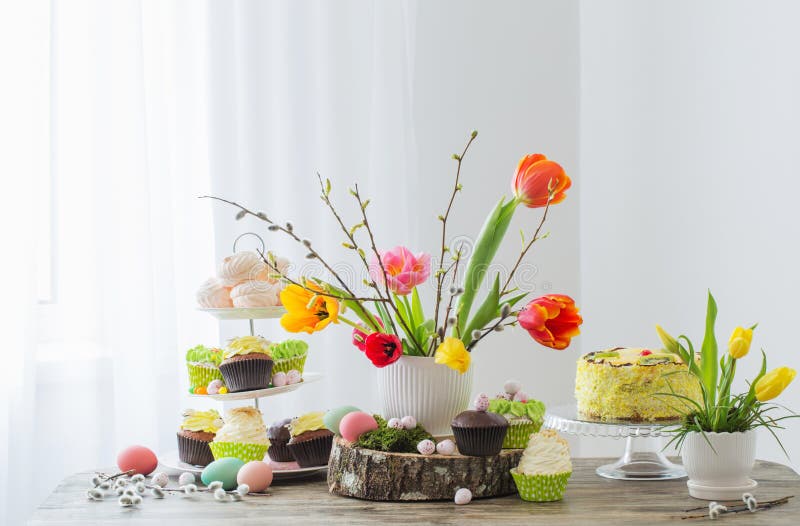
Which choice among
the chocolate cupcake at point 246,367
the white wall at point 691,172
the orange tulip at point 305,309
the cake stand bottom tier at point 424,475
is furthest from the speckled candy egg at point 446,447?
the white wall at point 691,172

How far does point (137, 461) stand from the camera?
141 centimetres

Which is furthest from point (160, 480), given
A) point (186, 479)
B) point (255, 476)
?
point (255, 476)

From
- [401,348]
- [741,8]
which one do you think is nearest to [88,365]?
[401,348]

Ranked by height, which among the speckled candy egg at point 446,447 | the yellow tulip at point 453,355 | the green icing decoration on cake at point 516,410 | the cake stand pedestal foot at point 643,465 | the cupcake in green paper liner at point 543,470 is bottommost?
the cake stand pedestal foot at point 643,465

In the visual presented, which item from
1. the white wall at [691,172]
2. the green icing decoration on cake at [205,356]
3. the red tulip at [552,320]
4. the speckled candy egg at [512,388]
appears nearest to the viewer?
the red tulip at [552,320]

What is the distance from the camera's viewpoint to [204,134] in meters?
2.17

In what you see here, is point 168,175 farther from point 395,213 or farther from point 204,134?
point 395,213

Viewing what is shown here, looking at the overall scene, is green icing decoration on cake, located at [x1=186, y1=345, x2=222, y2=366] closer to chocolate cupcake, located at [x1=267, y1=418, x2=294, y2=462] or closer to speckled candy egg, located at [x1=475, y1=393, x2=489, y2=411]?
chocolate cupcake, located at [x1=267, y1=418, x2=294, y2=462]

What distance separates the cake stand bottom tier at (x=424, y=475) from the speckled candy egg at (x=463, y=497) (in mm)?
16

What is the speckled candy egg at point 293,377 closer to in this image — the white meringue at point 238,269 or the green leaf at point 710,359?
the white meringue at point 238,269

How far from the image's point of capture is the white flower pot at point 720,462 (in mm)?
1164

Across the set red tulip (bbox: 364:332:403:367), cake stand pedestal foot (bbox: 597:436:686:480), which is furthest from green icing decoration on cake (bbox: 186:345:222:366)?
cake stand pedestal foot (bbox: 597:436:686:480)

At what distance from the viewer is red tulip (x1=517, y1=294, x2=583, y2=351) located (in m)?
1.23

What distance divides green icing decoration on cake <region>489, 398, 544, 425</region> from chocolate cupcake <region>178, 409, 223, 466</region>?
46 centimetres
